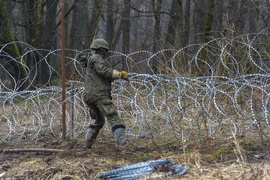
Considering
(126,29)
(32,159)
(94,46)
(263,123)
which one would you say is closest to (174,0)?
(126,29)

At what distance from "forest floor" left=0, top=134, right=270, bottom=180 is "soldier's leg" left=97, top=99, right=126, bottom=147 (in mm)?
242

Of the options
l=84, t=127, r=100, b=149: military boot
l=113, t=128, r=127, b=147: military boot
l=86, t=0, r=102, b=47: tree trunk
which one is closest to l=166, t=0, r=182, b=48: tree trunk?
l=86, t=0, r=102, b=47: tree trunk

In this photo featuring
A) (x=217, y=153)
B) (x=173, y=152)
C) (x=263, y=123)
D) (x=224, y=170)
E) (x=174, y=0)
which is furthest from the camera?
(x=174, y=0)

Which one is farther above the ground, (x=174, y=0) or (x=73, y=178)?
(x=174, y=0)

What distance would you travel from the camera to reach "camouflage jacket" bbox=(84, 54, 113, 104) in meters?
4.93

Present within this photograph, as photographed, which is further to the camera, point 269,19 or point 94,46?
point 269,19

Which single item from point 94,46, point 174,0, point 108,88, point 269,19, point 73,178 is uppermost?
point 174,0

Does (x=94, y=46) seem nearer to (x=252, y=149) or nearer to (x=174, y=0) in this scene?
(x=252, y=149)

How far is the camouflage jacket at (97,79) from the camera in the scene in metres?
4.93

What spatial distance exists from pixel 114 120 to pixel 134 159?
0.66 m

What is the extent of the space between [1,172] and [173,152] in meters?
2.32

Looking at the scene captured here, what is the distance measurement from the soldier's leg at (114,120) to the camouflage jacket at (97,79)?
0.36 feet

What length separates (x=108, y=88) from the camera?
201 inches

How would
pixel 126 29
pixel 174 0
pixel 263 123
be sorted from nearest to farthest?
pixel 263 123
pixel 174 0
pixel 126 29
